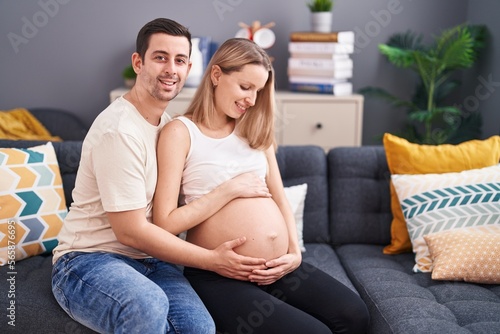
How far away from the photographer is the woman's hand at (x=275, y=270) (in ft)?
5.39

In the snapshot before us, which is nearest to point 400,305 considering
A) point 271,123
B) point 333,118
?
point 271,123

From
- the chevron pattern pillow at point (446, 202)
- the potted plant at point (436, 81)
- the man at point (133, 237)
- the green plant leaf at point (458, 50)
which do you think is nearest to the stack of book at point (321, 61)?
the potted plant at point (436, 81)

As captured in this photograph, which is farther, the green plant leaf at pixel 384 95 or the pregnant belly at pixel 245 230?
the green plant leaf at pixel 384 95

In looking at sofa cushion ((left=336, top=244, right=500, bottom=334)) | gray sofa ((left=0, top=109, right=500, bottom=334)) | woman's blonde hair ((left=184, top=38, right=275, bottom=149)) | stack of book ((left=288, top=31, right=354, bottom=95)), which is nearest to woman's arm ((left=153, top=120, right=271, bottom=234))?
woman's blonde hair ((left=184, top=38, right=275, bottom=149))

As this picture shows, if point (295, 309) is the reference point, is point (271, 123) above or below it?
above

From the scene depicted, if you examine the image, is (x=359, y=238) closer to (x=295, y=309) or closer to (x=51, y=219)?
(x=295, y=309)

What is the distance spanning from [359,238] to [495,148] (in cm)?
60

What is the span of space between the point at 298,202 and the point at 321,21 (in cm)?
153

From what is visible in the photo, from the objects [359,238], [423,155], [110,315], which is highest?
[423,155]

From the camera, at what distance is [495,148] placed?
216cm

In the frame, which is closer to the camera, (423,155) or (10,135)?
(423,155)

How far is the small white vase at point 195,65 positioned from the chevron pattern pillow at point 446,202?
1622 mm

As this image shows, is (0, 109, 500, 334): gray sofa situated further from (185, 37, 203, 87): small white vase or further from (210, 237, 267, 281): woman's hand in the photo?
(185, 37, 203, 87): small white vase

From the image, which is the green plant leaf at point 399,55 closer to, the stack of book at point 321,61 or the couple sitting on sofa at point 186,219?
the stack of book at point 321,61
